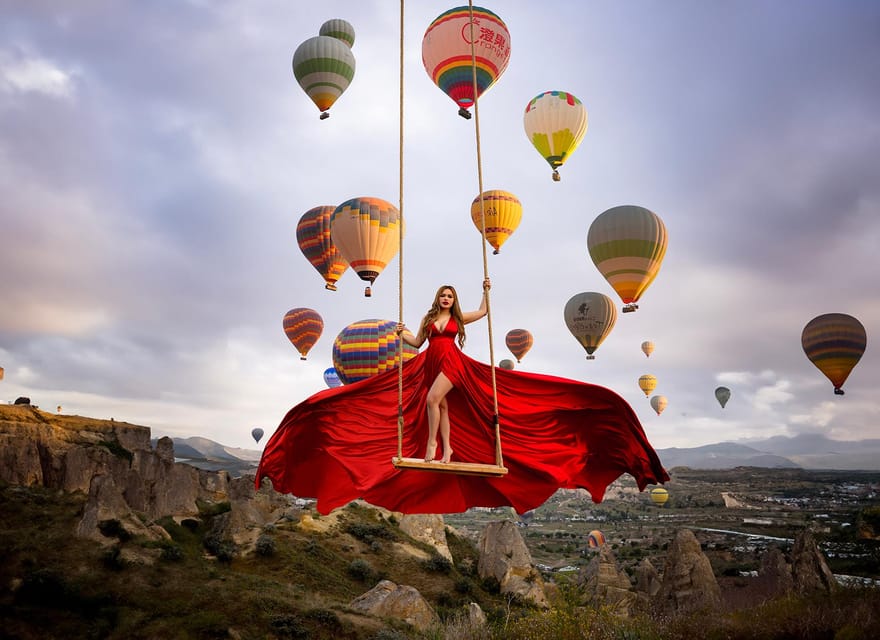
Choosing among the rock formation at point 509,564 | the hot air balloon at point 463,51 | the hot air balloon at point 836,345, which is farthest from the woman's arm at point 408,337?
the hot air balloon at point 836,345

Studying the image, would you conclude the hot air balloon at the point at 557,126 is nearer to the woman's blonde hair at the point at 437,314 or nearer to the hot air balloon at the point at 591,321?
the hot air balloon at the point at 591,321

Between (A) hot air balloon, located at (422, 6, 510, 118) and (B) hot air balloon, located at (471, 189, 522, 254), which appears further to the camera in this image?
(B) hot air balloon, located at (471, 189, 522, 254)

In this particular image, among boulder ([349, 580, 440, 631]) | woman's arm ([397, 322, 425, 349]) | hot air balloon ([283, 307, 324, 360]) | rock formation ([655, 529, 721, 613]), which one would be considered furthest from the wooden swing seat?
hot air balloon ([283, 307, 324, 360])

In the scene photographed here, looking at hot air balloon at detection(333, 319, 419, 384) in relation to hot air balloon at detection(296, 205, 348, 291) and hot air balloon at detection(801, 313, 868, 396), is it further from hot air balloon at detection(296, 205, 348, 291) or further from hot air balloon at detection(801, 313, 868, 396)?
hot air balloon at detection(801, 313, 868, 396)

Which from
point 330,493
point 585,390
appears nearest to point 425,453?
point 330,493

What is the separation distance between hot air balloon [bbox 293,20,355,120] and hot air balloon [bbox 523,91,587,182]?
39.7 ft

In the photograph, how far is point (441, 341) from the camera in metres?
7.37

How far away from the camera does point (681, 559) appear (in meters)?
42.9

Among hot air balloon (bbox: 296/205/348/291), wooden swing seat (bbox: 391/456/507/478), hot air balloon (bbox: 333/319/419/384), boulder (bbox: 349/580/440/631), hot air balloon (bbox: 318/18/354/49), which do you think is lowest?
boulder (bbox: 349/580/440/631)

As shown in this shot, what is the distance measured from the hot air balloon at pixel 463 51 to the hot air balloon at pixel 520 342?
112 ft

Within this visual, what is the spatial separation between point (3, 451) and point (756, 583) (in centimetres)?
6181

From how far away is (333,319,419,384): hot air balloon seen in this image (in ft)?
128

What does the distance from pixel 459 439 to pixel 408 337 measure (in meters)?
1.34

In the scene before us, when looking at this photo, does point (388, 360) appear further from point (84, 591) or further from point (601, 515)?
point (601, 515)
